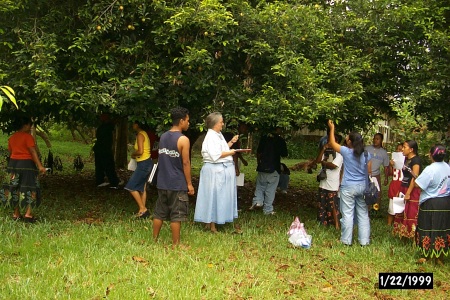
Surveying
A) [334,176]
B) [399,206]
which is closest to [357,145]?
[399,206]

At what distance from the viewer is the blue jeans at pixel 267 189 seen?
9.46 metres

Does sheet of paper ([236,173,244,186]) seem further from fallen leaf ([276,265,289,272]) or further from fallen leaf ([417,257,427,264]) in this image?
fallen leaf ([417,257,427,264])

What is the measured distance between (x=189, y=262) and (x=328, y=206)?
11.8 ft

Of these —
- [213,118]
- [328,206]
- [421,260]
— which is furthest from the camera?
[328,206]

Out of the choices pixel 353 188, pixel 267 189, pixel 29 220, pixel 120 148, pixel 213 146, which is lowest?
pixel 29 220

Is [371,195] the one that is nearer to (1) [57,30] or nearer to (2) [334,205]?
(2) [334,205]

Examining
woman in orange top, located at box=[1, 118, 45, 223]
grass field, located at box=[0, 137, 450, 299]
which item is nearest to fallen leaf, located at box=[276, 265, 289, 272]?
grass field, located at box=[0, 137, 450, 299]

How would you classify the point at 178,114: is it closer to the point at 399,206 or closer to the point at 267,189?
the point at 267,189

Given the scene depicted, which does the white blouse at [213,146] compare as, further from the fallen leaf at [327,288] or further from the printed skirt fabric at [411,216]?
the printed skirt fabric at [411,216]

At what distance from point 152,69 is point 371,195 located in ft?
12.5

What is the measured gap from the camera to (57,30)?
801 centimetres

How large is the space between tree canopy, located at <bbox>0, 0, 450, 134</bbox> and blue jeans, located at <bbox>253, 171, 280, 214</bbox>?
1.43 meters

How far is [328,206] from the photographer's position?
28.5 feet

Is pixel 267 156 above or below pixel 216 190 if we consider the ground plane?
above
